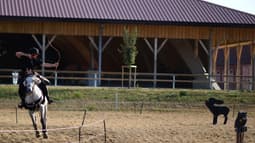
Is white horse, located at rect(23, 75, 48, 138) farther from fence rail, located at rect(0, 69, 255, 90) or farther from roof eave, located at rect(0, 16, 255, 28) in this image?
roof eave, located at rect(0, 16, 255, 28)

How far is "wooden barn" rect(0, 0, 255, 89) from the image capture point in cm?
3781

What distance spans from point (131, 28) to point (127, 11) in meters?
1.12

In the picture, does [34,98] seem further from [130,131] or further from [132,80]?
[132,80]

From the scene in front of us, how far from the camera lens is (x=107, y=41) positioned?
3809 cm

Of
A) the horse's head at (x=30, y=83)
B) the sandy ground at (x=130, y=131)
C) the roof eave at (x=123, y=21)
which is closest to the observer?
the horse's head at (x=30, y=83)

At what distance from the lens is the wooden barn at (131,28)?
124ft

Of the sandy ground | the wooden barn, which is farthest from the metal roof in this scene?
the sandy ground

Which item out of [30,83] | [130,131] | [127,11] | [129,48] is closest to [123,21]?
[127,11]

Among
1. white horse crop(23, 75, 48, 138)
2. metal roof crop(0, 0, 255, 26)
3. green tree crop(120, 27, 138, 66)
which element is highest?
metal roof crop(0, 0, 255, 26)

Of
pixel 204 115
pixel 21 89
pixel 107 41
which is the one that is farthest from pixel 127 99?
pixel 21 89

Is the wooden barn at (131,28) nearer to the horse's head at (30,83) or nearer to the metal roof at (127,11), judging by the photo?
the metal roof at (127,11)

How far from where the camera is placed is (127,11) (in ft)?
129

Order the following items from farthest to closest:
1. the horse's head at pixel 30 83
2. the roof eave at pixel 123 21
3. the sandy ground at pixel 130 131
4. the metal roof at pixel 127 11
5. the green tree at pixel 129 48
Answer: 1. the metal roof at pixel 127 11
2. the roof eave at pixel 123 21
3. the green tree at pixel 129 48
4. the sandy ground at pixel 130 131
5. the horse's head at pixel 30 83

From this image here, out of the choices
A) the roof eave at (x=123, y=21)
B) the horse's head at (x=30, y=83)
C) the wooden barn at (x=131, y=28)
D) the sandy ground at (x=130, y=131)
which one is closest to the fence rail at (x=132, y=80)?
the wooden barn at (x=131, y=28)
